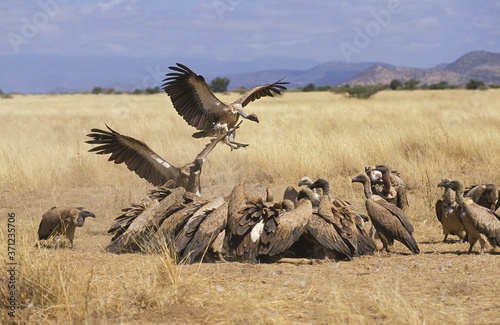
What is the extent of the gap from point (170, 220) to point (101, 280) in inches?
71.3

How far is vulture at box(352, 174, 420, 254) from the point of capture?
23.3 feet

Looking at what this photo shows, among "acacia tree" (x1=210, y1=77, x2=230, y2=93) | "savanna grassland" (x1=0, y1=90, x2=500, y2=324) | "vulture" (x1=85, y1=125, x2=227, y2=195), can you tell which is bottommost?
"savanna grassland" (x1=0, y1=90, x2=500, y2=324)

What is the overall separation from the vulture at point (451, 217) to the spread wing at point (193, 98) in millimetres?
3282

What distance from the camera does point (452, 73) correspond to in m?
125

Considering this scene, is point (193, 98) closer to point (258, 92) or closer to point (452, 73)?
point (258, 92)

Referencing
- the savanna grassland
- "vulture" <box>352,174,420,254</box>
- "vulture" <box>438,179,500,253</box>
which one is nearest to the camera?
the savanna grassland

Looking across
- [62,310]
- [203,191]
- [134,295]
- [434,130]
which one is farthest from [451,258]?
[434,130]

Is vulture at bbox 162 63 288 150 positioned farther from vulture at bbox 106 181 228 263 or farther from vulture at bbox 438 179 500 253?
vulture at bbox 438 179 500 253

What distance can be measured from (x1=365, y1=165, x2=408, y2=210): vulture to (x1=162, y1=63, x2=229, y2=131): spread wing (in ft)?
7.32

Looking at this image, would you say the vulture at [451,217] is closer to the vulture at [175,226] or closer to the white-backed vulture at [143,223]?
the vulture at [175,226]

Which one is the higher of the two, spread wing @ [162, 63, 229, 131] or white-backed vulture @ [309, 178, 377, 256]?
spread wing @ [162, 63, 229, 131]

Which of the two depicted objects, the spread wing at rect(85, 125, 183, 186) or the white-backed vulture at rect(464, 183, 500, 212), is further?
the spread wing at rect(85, 125, 183, 186)

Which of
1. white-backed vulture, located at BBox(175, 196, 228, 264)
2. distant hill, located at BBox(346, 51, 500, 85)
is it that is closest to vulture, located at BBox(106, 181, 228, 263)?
white-backed vulture, located at BBox(175, 196, 228, 264)

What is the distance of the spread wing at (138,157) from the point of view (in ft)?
29.2
